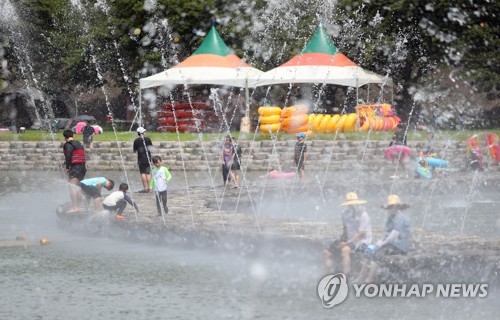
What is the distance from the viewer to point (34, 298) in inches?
467

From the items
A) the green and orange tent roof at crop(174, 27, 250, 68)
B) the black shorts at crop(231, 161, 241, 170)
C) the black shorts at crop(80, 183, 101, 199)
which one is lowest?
the black shorts at crop(231, 161, 241, 170)

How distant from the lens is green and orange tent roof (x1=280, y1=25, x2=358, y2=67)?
36688 millimetres

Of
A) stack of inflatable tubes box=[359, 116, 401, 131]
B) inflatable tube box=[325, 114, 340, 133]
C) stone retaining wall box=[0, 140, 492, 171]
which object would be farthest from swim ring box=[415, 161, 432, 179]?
stack of inflatable tubes box=[359, 116, 401, 131]

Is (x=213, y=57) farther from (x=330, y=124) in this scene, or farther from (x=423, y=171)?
(x=423, y=171)

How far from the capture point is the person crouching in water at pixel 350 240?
11.9 m

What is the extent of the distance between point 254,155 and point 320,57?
671 cm

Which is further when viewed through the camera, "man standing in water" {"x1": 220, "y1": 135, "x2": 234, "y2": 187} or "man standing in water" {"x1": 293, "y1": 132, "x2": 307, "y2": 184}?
"man standing in water" {"x1": 293, "y1": 132, "x2": 307, "y2": 184}

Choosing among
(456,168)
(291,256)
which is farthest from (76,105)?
(291,256)

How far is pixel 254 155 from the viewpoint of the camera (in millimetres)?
31734

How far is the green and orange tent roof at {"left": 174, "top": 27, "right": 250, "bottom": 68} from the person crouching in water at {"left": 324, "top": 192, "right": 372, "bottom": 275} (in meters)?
25.2

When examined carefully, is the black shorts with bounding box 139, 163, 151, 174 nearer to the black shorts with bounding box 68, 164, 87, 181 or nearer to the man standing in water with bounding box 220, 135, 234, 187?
the man standing in water with bounding box 220, 135, 234, 187

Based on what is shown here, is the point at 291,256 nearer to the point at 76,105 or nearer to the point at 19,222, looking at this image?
the point at 19,222

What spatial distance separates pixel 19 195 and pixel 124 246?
927 centimetres

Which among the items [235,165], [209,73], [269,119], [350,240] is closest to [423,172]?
[235,165]
